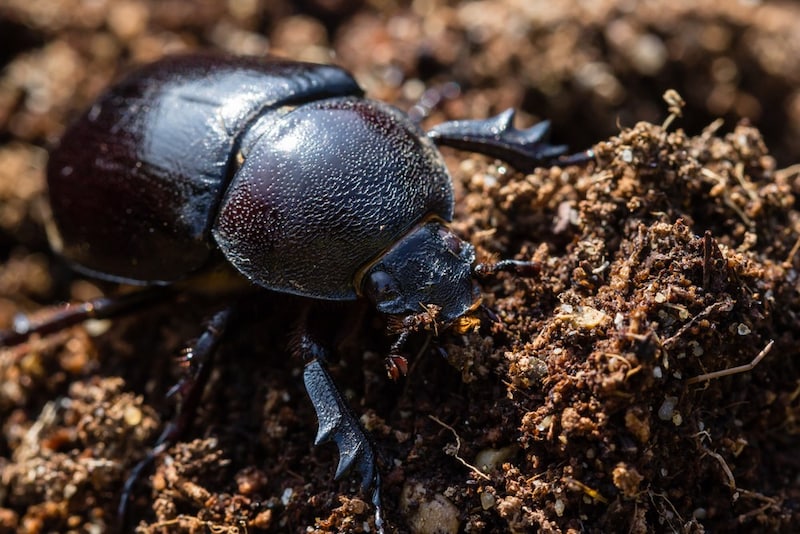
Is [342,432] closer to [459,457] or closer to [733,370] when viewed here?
[459,457]

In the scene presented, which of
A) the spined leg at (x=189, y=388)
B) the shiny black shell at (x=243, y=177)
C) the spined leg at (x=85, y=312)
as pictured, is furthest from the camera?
the spined leg at (x=85, y=312)

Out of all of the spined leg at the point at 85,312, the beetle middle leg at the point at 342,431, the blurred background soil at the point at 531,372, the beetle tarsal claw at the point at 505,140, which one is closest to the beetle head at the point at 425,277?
the blurred background soil at the point at 531,372

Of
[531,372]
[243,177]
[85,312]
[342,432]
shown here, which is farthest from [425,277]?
[85,312]

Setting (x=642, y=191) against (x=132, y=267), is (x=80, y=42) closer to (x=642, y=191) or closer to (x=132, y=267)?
(x=132, y=267)

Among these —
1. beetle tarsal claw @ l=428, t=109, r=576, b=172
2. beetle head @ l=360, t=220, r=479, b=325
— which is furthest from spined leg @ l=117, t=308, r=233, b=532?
beetle tarsal claw @ l=428, t=109, r=576, b=172

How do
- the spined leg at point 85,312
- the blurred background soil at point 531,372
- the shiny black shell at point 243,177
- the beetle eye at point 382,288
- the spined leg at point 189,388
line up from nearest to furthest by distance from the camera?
1. the blurred background soil at point 531,372
2. the beetle eye at point 382,288
3. the shiny black shell at point 243,177
4. the spined leg at point 189,388
5. the spined leg at point 85,312

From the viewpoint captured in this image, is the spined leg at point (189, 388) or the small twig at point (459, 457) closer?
the small twig at point (459, 457)

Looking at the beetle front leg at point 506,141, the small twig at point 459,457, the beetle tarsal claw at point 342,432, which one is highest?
the beetle front leg at point 506,141

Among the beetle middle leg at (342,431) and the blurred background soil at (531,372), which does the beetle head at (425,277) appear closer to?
the blurred background soil at (531,372)
